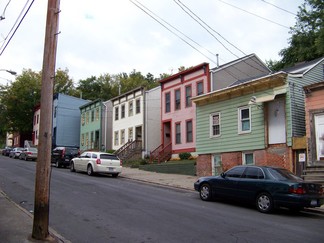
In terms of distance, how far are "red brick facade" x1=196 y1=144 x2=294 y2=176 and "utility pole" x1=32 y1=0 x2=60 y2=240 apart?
14258mm

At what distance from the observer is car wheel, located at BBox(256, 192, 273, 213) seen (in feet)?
39.6

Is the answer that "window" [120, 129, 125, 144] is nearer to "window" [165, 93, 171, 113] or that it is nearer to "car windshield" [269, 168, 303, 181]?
"window" [165, 93, 171, 113]

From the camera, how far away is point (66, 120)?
172 feet

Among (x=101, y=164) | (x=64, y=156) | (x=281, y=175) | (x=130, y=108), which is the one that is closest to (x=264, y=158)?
(x=281, y=175)

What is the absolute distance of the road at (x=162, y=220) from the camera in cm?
831

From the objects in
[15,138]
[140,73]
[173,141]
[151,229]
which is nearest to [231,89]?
[173,141]

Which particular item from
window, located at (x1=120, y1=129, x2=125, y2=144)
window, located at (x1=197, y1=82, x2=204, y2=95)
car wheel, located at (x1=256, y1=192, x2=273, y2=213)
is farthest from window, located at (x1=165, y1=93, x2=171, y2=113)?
car wheel, located at (x1=256, y1=192, x2=273, y2=213)

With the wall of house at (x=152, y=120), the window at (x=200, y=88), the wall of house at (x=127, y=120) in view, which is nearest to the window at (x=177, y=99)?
the window at (x=200, y=88)

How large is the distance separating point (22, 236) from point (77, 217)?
2558 mm

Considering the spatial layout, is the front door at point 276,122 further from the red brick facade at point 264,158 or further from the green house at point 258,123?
the red brick facade at point 264,158

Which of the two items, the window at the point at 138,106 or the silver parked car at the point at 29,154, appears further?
the silver parked car at the point at 29,154

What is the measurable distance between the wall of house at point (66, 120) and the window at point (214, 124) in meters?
32.1

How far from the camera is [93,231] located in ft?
28.0

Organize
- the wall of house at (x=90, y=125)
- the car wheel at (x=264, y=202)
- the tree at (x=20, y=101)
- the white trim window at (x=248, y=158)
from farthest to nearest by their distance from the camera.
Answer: the tree at (x=20, y=101) → the wall of house at (x=90, y=125) → the white trim window at (x=248, y=158) → the car wheel at (x=264, y=202)
